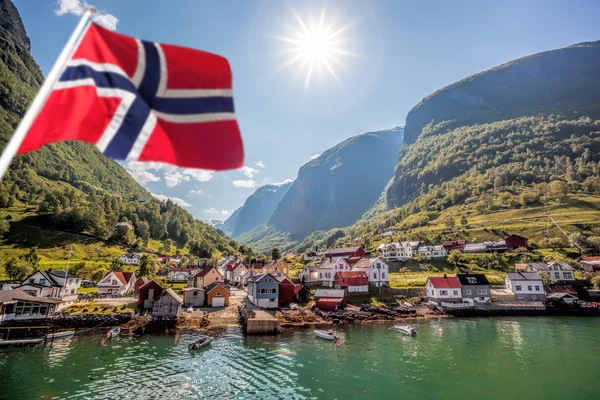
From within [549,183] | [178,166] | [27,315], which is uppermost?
[549,183]

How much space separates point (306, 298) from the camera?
7350 centimetres

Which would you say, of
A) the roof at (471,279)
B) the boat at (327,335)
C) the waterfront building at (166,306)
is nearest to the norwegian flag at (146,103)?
the boat at (327,335)

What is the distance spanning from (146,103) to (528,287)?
308 feet

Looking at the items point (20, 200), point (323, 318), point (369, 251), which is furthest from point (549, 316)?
point (20, 200)

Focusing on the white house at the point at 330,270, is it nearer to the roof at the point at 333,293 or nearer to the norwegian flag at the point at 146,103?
the roof at the point at 333,293

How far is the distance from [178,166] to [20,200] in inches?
7936

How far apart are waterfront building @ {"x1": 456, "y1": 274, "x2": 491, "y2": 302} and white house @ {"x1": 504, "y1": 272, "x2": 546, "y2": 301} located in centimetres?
778

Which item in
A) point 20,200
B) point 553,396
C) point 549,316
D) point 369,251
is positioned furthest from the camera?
point 20,200

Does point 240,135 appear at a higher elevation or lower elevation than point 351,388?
higher

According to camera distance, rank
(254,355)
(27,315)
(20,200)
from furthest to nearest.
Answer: (20,200)
(27,315)
(254,355)

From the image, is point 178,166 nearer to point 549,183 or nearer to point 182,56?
point 182,56

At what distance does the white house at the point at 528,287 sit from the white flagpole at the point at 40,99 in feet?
308

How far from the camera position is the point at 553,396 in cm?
2625

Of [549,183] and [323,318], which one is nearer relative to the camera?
[323,318]
